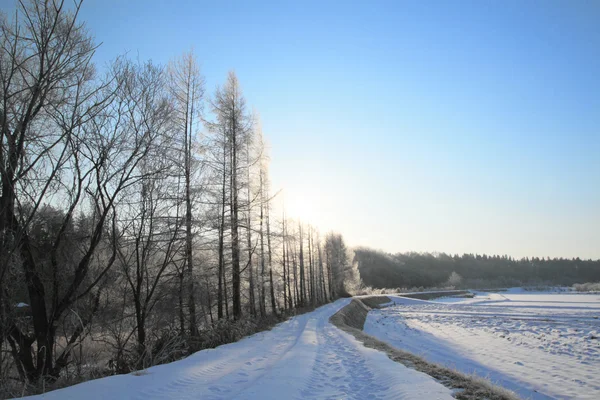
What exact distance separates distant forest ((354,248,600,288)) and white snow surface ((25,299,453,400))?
9532 cm

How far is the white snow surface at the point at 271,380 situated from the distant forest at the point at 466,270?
95316 mm

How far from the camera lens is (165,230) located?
12102 millimetres

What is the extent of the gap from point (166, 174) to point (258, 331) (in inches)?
321

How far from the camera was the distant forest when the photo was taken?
380ft

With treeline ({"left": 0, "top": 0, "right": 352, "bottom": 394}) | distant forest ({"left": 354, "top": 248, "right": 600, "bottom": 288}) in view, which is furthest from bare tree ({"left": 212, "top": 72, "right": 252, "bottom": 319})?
distant forest ({"left": 354, "top": 248, "right": 600, "bottom": 288})

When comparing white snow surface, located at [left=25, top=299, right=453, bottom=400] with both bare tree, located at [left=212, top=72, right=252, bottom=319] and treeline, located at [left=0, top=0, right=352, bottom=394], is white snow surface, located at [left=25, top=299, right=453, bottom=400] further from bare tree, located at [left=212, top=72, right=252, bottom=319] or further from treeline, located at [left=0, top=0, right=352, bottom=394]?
bare tree, located at [left=212, top=72, right=252, bottom=319]

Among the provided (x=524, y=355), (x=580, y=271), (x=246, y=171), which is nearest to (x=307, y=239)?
(x=246, y=171)

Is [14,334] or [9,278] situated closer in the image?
[9,278]

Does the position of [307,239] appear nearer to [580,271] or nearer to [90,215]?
[90,215]

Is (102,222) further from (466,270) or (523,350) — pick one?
→ (466,270)

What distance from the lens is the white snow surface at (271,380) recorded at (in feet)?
16.4

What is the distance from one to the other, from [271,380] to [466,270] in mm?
169692

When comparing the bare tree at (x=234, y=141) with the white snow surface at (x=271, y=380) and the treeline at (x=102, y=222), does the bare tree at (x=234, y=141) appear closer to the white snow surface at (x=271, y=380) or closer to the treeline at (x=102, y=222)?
the treeline at (x=102, y=222)

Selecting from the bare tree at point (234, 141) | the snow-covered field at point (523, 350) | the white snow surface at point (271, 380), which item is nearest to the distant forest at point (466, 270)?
the snow-covered field at point (523, 350)
